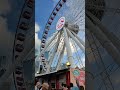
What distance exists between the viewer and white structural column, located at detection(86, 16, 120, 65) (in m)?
4.37

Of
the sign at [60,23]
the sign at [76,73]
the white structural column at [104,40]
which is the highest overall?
the sign at [60,23]

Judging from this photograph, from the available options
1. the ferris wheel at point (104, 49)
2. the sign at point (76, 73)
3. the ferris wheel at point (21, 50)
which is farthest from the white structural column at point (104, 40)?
the sign at point (76, 73)

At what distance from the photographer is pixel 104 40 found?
14.7ft

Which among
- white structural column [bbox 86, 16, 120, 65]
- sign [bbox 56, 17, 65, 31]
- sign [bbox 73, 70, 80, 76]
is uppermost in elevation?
sign [bbox 56, 17, 65, 31]

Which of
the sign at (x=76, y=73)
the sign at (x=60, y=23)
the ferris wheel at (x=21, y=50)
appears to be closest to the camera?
the ferris wheel at (x=21, y=50)

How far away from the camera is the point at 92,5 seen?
15.3 feet

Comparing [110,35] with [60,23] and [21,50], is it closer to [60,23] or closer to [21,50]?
[21,50]

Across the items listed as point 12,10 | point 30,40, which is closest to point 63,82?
point 30,40

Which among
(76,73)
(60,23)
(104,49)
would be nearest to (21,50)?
(104,49)

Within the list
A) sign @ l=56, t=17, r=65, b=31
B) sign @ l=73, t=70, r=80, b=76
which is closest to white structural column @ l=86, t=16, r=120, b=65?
sign @ l=73, t=70, r=80, b=76

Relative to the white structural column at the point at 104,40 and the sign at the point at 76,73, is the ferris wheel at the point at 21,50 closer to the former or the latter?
the white structural column at the point at 104,40

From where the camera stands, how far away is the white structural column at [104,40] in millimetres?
4371

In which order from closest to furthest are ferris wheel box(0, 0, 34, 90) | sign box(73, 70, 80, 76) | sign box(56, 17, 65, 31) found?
ferris wheel box(0, 0, 34, 90) → sign box(73, 70, 80, 76) → sign box(56, 17, 65, 31)

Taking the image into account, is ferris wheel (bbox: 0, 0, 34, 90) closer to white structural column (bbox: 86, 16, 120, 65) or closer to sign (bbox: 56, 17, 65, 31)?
white structural column (bbox: 86, 16, 120, 65)
